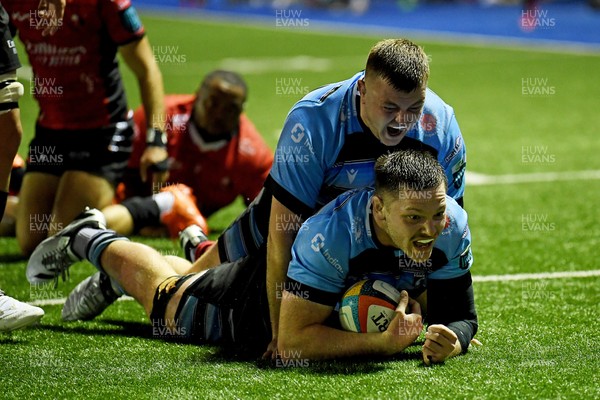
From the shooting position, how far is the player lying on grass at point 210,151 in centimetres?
776

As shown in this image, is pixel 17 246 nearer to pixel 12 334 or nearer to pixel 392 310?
pixel 12 334

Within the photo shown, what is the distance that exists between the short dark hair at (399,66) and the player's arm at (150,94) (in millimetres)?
2464

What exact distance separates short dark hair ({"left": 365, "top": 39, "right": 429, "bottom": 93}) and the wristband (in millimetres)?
2448

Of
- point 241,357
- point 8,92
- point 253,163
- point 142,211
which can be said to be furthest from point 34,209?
point 241,357

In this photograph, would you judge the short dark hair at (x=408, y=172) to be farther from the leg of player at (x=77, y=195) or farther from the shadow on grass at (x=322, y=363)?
the leg of player at (x=77, y=195)

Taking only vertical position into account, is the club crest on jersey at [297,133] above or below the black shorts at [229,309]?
above

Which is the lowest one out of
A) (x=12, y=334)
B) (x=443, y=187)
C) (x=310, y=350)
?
(x=12, y=334)

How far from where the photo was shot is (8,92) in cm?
510

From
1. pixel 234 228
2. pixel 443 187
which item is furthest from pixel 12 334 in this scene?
pixel 443 187

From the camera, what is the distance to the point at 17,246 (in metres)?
7.44

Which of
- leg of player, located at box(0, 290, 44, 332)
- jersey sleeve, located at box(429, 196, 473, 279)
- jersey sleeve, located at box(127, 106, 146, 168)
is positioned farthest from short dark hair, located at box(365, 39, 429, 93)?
jersey sleeve, located at box(127, 106, 146, 168)

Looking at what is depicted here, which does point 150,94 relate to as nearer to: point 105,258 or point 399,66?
point 105,258

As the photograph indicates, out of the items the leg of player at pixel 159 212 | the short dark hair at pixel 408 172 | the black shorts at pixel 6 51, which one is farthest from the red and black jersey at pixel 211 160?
the short dark hair at pixel 408 172

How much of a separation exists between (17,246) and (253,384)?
3.66 metres
